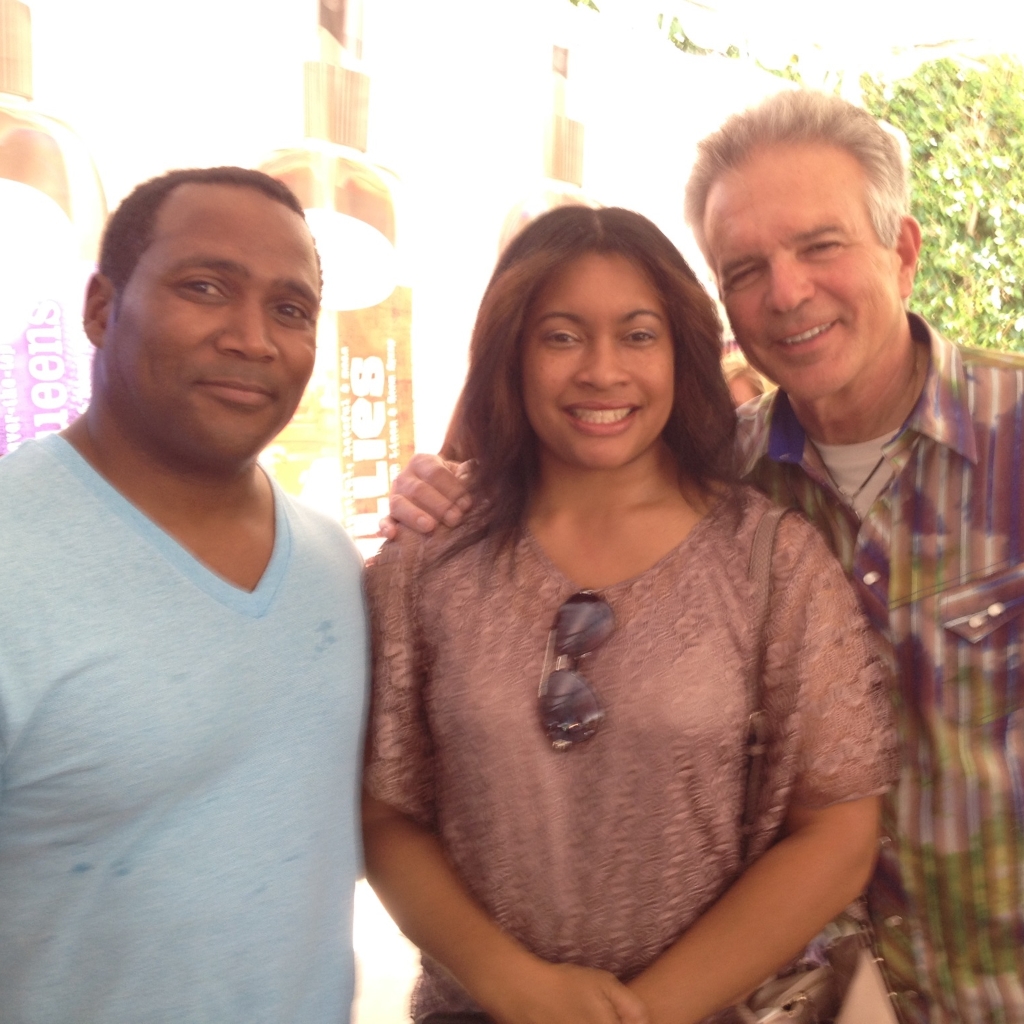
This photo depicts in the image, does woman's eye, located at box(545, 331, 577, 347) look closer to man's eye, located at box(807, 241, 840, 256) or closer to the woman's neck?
the woman's neck

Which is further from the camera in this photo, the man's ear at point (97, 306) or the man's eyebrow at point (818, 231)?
the man's eyebrow at point (818, 231)

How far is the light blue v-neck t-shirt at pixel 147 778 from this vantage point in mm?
991

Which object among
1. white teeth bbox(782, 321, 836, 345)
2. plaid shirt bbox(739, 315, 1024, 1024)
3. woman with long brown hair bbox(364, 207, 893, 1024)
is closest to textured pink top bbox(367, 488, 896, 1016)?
woman with long brown hair bbox(364, 207, 893, 1024)

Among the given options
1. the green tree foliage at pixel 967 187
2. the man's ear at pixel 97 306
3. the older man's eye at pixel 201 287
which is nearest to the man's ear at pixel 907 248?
the older man's eye at pixel 201 287

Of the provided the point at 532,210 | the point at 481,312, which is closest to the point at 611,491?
the point at 481,312

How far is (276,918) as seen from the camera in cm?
112

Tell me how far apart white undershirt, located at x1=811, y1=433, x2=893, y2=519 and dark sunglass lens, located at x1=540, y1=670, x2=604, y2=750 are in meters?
0.58

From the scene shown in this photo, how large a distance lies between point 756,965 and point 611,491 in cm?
68

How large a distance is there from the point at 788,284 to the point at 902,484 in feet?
1.23

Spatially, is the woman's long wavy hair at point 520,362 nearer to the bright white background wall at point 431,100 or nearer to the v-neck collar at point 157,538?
the v-neck collar at point 157,538

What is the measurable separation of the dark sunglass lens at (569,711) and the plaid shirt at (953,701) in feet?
1.60

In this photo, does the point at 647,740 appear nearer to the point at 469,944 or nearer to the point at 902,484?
the point at 469,944

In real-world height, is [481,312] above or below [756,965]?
above

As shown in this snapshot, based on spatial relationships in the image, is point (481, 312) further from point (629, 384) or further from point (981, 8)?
point (981, 8)
